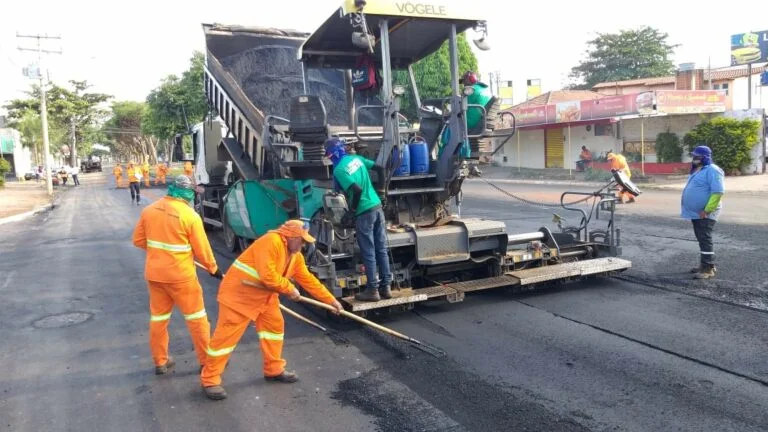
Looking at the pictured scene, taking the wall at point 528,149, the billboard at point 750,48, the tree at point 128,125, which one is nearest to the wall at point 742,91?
the billboard at point 750,48

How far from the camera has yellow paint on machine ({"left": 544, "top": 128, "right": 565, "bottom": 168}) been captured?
1219 inches

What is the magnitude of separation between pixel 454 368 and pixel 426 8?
11.3 ft

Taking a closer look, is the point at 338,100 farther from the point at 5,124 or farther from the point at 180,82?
the point at 5,124

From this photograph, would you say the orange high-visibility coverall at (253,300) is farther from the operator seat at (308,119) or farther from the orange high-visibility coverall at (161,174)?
the orange high-visibility coverall at (161,174)

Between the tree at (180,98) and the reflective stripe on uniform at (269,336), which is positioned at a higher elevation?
the tree at (180,98)

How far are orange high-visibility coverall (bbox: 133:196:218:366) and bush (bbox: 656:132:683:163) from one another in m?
23.4

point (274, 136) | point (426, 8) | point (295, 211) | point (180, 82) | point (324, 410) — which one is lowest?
point (324, 410)

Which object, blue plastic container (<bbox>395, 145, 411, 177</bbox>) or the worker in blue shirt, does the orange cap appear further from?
the worker in blue shirt

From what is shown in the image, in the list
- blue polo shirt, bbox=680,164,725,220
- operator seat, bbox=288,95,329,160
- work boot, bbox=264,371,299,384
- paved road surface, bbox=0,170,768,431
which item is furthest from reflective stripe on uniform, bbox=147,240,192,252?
blue polo shirt, bbox=680,164,725,220

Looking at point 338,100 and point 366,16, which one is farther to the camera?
point 338,100

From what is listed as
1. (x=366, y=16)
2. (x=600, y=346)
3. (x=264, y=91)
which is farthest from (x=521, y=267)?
(x=264, y=91)

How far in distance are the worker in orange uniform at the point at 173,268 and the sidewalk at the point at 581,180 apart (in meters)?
11.5

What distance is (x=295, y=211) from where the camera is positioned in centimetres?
787

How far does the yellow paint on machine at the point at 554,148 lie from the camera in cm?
3097
